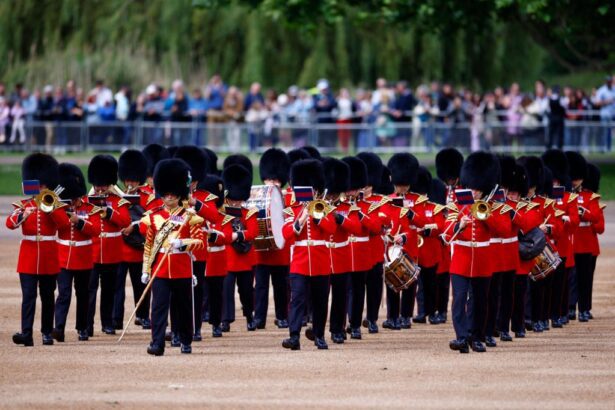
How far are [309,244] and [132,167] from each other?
2.06m

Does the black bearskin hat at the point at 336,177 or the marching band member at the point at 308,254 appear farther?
the black bearskin hat at the point at 336,177

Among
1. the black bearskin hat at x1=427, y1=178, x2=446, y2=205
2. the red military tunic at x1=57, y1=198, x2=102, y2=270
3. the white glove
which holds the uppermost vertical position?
the black bearskin hat at x1=427, y1=178, x2=446, y2=205

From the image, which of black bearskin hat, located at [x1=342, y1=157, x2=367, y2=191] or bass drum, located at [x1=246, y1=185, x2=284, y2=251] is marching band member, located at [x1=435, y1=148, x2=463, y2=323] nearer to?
black bearskin hat, located at [x1=342, y1=157, x2=367, y2=191]

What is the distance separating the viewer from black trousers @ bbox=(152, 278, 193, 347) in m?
11.7

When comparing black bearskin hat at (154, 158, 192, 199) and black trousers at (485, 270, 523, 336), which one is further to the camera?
black trousers at (485, 270, 523, 336)

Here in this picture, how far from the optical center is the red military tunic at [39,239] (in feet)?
40.5

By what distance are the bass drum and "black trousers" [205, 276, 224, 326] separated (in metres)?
0.53

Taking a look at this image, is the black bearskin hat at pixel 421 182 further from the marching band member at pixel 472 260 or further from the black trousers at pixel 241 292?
the marching band member at pixel 472 260

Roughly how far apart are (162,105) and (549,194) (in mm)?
16027

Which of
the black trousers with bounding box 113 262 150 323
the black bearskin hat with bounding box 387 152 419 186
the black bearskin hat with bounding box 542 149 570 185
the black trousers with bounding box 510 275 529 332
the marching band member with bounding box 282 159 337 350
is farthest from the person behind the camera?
the black bearskin hat with bounding box 542 149 570 185

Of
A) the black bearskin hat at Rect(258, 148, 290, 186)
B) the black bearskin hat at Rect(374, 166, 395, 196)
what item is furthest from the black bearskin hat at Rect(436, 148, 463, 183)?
the black bearskin hat at Rect(258, 148, 290, 186)

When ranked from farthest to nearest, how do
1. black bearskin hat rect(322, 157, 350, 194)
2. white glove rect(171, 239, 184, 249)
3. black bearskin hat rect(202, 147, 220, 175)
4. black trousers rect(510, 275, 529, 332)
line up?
black bearskin hat rect(202, 147, 220, 175) → black trousers rect(510, 275, 529, 332) → black bearskin hat rect(322, 157, 350, 194) → white glove rect(171, 239, 184, 249)

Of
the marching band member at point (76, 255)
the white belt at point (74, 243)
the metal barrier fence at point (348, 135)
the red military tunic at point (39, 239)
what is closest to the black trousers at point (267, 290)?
the marching band member at point (76, 255)

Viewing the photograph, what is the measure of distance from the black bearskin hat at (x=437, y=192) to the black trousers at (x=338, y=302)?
2.34 m
